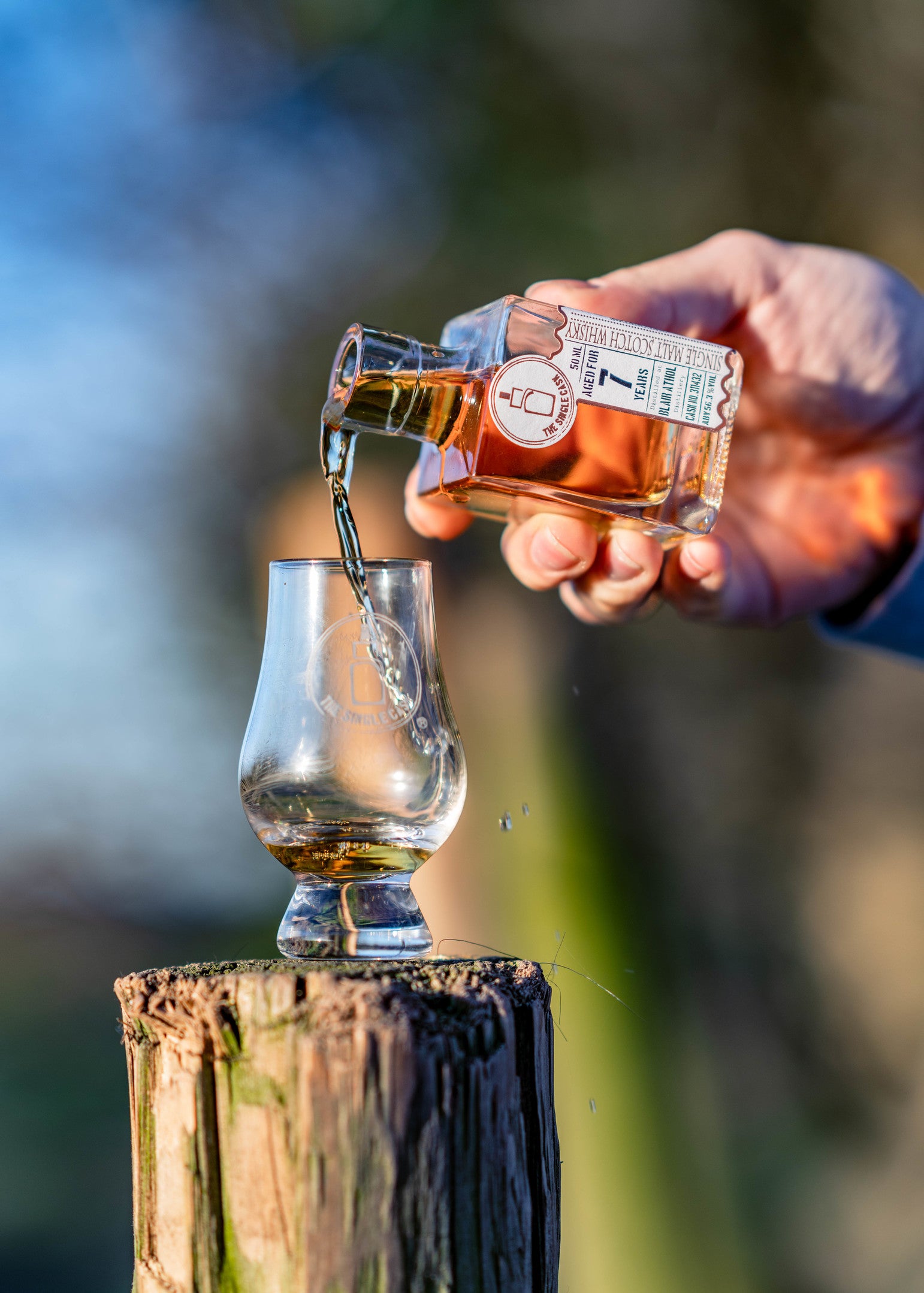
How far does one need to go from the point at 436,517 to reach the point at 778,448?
590 millimetres

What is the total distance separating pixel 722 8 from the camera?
11.8ft

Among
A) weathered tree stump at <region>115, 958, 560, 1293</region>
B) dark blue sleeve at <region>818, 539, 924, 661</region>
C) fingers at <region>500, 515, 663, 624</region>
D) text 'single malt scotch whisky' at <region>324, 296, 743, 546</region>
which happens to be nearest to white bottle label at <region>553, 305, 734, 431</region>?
text 'single malt scotch whisky' at <region>324, 296, 743, 546</region>

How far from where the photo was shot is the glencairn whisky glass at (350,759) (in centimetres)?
80

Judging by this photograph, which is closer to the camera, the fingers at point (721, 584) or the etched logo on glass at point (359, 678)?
the etched logo on glass at point (359, 678)

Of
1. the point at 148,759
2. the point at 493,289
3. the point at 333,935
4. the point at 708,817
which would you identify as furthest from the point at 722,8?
the point at 333,935

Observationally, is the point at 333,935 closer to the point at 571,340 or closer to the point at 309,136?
the point at 571,340

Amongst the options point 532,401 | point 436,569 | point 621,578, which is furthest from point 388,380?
point 436,569

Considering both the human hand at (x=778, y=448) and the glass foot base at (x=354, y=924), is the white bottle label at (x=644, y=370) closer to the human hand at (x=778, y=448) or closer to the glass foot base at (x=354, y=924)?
the human hand at (x=778, y=448)

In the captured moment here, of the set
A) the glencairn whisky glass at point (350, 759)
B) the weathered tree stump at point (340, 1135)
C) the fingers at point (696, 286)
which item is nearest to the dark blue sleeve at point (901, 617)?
the fingers at point (696, 286)

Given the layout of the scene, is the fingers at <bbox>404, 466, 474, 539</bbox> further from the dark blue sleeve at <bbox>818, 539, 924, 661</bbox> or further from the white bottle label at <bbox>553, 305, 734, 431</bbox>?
the dark blue sleeve at <bbox>818, 539, 924, 661</bbox>

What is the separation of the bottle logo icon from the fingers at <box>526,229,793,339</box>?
0.88 feet

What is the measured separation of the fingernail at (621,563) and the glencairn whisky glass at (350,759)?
32cm

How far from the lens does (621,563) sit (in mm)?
1115

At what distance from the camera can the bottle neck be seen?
0.87 m
